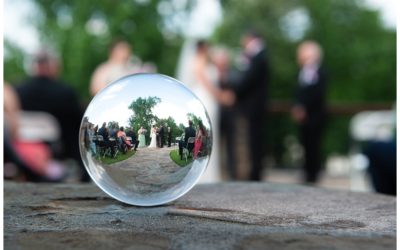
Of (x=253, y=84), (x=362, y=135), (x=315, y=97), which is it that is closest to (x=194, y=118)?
(x=253, y=84)

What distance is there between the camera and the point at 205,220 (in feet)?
8.61

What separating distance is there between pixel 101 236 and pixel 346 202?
5.05 ft

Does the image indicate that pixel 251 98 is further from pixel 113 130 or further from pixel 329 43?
pixel 329 43

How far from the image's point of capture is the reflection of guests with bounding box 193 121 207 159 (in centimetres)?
278

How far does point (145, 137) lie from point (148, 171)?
163 mm

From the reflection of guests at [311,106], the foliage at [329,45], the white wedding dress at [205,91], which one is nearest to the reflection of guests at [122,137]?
the white wedding dress at [205,91]

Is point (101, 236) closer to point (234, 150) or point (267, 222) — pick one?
point (267, 222)

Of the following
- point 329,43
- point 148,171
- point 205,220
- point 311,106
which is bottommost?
point 205,220

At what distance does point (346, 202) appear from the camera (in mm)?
3301

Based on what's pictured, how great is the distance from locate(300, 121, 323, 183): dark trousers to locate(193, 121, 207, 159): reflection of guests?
6.64m

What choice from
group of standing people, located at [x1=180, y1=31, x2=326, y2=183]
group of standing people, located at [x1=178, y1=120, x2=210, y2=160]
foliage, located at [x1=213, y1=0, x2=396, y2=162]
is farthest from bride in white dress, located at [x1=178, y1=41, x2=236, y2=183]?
foliage, located at [x1=213, y1=0, x2=396, y2=162]

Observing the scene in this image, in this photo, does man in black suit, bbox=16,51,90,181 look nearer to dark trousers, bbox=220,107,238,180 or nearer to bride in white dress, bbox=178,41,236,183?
bride in white dress, bbox=178,41,236,183

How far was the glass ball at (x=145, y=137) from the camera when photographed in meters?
2.65

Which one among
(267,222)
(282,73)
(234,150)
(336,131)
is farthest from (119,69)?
(282,73)
